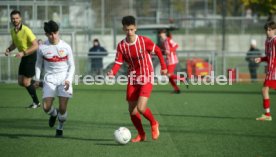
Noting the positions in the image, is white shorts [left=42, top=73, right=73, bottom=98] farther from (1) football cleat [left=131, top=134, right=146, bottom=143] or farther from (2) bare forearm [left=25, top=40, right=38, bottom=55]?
(2) bare forearm [left=25, top=40, right=38, bottom=55]

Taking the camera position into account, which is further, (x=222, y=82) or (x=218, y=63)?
(x=218, y=63)

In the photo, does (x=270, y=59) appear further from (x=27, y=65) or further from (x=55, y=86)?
(x=27, y=65)

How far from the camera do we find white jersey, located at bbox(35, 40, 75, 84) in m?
10.3

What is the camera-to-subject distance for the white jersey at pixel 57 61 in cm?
1026

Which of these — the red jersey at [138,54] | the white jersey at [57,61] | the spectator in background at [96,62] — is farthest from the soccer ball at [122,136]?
the spectator in background at [96,62]

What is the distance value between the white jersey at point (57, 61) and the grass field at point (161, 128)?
107 cm

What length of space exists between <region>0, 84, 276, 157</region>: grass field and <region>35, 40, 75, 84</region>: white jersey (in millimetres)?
1069

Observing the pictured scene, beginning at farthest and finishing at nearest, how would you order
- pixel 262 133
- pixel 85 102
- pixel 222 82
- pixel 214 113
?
pixel 222 82
pixel 85 102
pixel 214 113
pixel 262 133

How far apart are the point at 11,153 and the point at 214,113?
6.37 metres

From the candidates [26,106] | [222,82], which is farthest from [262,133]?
[222,82]

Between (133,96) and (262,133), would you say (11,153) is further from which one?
(262,133)

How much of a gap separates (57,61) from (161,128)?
2641mm

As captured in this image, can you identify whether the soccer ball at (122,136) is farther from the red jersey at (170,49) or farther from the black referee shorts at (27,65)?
the red jersey at (170,49)

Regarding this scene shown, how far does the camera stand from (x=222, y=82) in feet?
77.5
